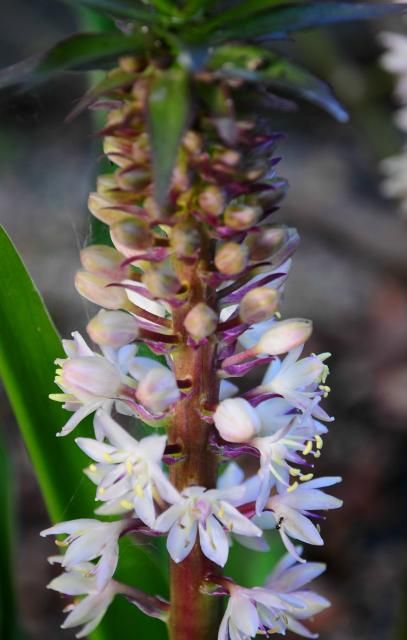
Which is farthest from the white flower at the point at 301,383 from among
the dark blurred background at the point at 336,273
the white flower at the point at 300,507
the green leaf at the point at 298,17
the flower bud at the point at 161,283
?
the dark blurred background at the point at 336,273

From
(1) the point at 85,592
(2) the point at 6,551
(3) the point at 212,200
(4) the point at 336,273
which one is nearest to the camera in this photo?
(3) the point at 212,200

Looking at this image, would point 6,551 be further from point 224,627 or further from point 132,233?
point 132,233

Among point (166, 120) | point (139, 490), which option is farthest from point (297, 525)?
point (166, 120)

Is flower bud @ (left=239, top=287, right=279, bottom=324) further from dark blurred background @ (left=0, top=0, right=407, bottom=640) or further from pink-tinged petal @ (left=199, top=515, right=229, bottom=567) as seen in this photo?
dark blurred background @ (left=0, top=0, right=407, bottom=640)

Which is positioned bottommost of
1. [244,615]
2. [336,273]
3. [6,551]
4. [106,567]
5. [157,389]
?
[336,273]

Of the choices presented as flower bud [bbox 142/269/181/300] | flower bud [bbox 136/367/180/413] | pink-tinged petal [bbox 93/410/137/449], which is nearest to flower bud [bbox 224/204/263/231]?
flower bud [bbox 142/269/181/300]

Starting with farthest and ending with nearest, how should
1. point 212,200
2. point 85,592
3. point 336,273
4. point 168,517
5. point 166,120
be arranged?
point 336,273 < point 85,592 < point 168,517 < point 212,200 < point 166,120

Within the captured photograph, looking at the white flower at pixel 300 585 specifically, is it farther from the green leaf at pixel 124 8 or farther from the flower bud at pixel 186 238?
the green leaf at pixel 124 8
